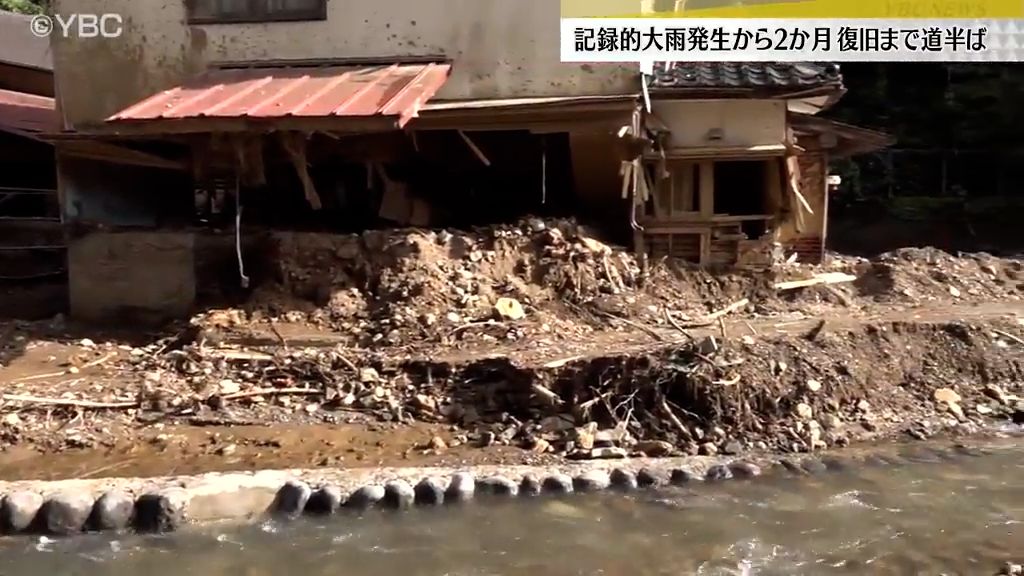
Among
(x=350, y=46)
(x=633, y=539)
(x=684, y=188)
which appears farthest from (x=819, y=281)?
(x=350, y=46)

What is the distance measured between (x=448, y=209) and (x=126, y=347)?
446 cm

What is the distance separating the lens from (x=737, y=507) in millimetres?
7293

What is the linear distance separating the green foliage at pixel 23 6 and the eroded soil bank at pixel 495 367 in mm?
14151

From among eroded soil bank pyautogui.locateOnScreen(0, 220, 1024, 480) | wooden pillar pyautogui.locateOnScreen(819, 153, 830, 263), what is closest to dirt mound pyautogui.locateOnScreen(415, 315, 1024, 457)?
eroded soil bank pyautogui.locateOnScreen(0, 220, 1024, 480)

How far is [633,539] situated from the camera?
679cm

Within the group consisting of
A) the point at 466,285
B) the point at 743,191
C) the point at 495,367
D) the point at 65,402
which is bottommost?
the point at 65,402

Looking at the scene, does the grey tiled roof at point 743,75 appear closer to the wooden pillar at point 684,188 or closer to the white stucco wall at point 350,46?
the white stucco wall at point 350,46

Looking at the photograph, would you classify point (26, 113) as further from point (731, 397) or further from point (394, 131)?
point (731, 397)

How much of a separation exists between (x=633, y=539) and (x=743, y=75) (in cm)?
624

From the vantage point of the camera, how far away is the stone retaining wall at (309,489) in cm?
693

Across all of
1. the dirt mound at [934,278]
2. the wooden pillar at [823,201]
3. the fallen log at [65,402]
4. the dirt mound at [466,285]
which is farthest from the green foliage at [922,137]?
the fallen log at [65,402]

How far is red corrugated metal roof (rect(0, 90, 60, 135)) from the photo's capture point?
13250mm

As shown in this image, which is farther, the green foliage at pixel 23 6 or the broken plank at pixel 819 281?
the green foliage at pixel 23 6

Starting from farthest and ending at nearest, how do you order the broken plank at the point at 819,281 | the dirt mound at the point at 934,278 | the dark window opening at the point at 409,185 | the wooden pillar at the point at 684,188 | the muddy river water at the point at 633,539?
the dark window opening at the point at 409,185 → the dirt mound at the point at 934,278 → the wooden pillar at the point at 684,188 → the broken plank at the point at 819,281 → the muddy river water at the point at 633,539
